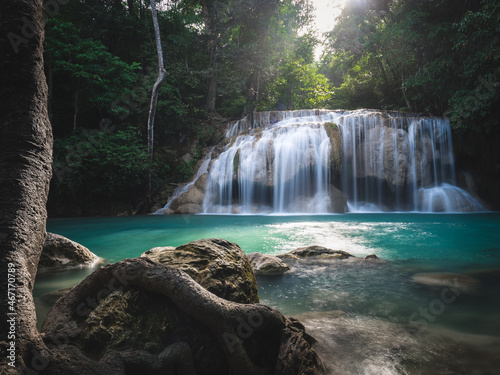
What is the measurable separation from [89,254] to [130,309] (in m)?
4.74

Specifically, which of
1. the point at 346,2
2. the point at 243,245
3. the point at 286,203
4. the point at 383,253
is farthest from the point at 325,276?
the point at 346,2

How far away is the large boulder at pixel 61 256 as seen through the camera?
5332 mm

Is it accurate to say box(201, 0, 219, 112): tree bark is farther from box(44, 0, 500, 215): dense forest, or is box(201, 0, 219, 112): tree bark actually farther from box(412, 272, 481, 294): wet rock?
box(412, 272, 481, 294): wet rock

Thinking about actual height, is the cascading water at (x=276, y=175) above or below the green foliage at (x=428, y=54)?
below

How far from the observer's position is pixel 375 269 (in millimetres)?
5055

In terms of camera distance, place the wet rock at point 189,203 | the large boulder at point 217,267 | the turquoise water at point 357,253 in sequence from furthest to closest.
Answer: the wet rock at point 189,203
the turquoise water at point 357,253
the large boulder at point 217,267

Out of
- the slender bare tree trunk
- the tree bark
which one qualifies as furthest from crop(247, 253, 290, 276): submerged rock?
the tree bark

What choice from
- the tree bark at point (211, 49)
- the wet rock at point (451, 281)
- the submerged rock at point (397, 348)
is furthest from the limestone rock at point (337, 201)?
the tree bark at point (211, 49)

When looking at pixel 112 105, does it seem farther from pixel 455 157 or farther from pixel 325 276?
pixel 455 157

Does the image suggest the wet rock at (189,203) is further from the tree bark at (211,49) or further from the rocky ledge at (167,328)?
the rocky ledge at (167,328)

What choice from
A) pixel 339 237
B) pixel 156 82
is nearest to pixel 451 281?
pixel 339 237

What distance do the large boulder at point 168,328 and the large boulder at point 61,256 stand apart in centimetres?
400

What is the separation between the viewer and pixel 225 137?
840 inches

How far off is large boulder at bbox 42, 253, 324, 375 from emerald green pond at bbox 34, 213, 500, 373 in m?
0.91
